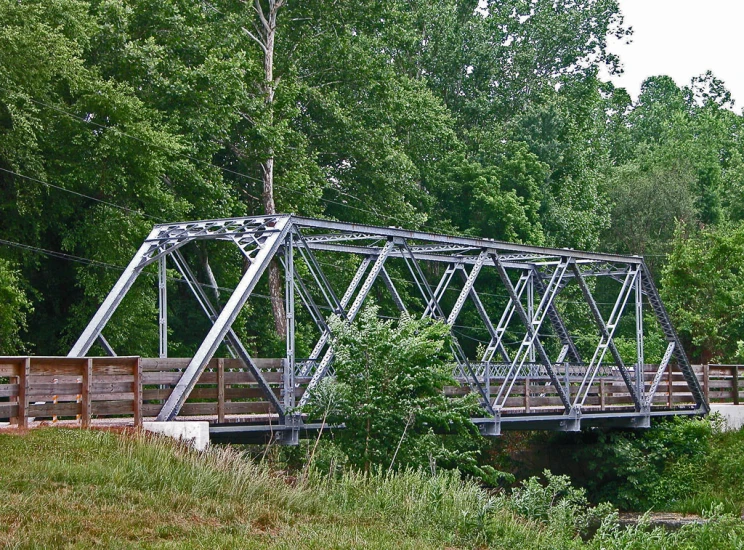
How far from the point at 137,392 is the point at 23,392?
2.04 metres

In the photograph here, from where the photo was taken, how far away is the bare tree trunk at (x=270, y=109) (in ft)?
123

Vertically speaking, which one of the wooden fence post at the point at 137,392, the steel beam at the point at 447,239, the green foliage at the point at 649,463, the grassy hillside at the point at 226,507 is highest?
the steel beam at the point at 447,239

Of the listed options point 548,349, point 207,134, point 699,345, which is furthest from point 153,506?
point 548,349

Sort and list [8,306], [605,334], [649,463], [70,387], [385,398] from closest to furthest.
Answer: [70,387]
[385,398]
[8,306]
[605,334]
[649,463]

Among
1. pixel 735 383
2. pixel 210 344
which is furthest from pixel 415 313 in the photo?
Answer: pixel 735 383

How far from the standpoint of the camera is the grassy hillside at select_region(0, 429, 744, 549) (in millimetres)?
12156

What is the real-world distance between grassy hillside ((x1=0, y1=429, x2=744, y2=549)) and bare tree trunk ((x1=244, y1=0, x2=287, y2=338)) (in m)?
20.3

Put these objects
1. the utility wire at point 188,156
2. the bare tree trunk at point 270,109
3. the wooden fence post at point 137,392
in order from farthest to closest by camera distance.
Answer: the bare tree trunk at point 270,109, the utility wire at point 188,156, the wooden fence post at point 137,392

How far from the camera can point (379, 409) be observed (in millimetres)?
19797

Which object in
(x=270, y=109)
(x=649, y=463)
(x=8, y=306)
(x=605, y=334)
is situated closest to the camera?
(x=8, y=306)

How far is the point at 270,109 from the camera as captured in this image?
3744 cm

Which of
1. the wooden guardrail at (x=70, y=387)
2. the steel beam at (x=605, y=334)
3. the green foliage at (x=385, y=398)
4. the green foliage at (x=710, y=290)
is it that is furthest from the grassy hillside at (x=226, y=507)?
the green foliage at (x=710, y=290)

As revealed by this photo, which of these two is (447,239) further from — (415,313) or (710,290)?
(710,290)

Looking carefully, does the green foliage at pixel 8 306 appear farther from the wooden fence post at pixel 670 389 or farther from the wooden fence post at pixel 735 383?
the wooden fence post at pixel 735 383
